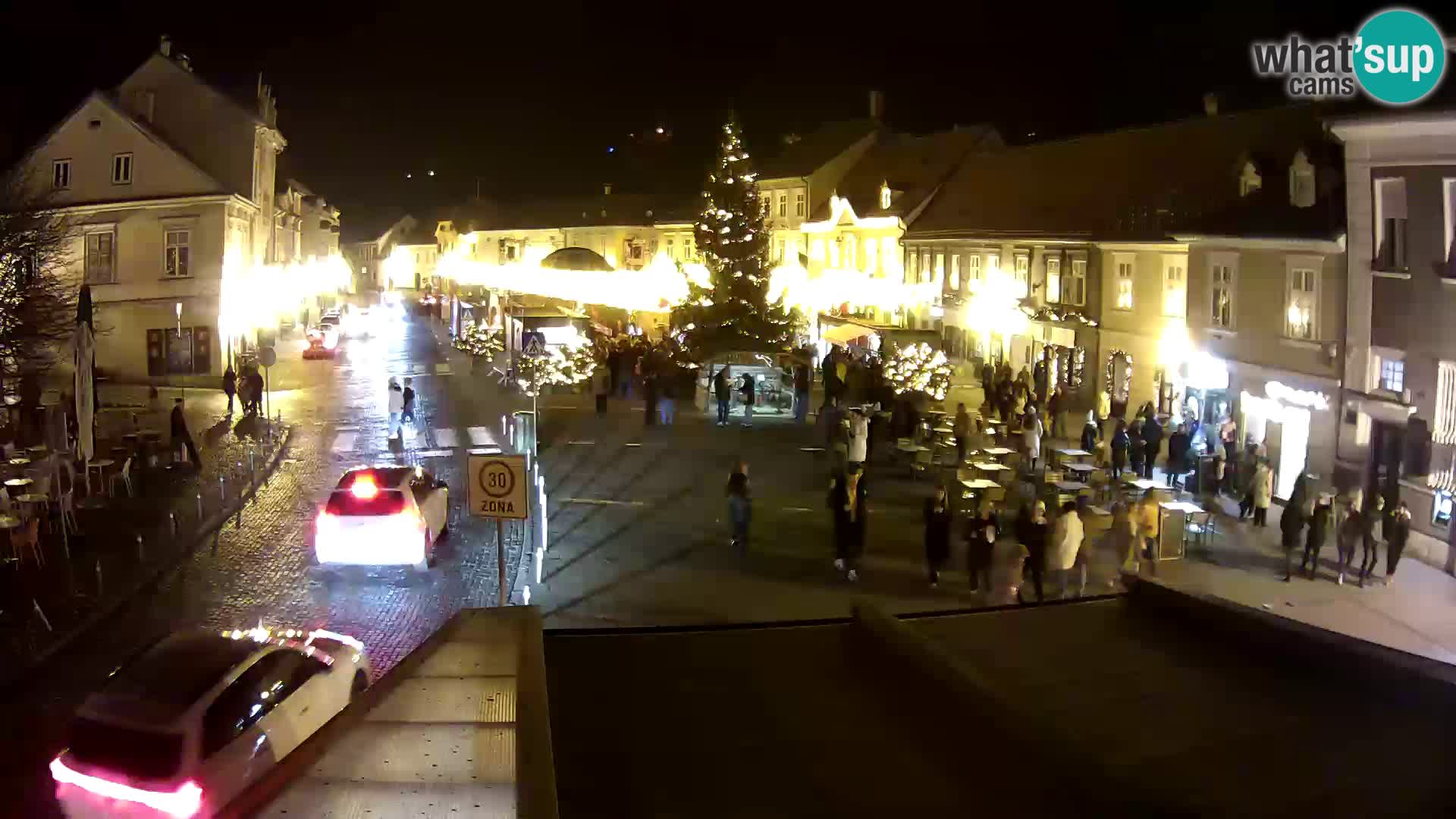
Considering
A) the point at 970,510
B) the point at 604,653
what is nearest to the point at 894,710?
the point at 604,653

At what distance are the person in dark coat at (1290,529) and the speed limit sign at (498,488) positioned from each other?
10982mm

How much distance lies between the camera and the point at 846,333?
38.8 metres

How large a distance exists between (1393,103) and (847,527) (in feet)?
37.0

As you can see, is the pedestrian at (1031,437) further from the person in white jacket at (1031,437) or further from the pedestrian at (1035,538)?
the pedestrian at (1035,538)

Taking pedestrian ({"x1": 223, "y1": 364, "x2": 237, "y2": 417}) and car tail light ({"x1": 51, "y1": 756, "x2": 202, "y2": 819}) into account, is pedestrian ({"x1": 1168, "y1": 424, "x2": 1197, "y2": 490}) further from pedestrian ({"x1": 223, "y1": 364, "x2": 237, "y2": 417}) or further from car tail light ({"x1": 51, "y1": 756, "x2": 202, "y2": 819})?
pedestrian ({"x1": 223, "y1": 364, "x2": 237, "y2": 417})

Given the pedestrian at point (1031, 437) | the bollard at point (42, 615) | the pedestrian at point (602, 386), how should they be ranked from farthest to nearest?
the pedestrian at point (602, 386), the pedestrian at point (1031, 437), the bollard at point (42, 615)

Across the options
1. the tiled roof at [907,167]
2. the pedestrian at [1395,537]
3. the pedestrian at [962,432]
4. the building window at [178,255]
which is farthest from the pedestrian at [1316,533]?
the building window at [178,255]

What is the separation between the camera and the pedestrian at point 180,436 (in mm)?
24672

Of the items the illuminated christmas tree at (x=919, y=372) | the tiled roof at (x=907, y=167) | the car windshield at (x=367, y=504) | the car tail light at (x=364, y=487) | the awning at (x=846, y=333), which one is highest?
the tiled roof at (x=907, y=167)

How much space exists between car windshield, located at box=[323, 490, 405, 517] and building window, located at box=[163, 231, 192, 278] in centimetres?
2927

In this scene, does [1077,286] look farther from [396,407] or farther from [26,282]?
[26,282]

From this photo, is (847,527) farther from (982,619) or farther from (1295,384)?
(1295,384)

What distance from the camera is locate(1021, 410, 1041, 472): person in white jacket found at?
24203 millimetres

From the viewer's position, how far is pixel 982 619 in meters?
9.12
